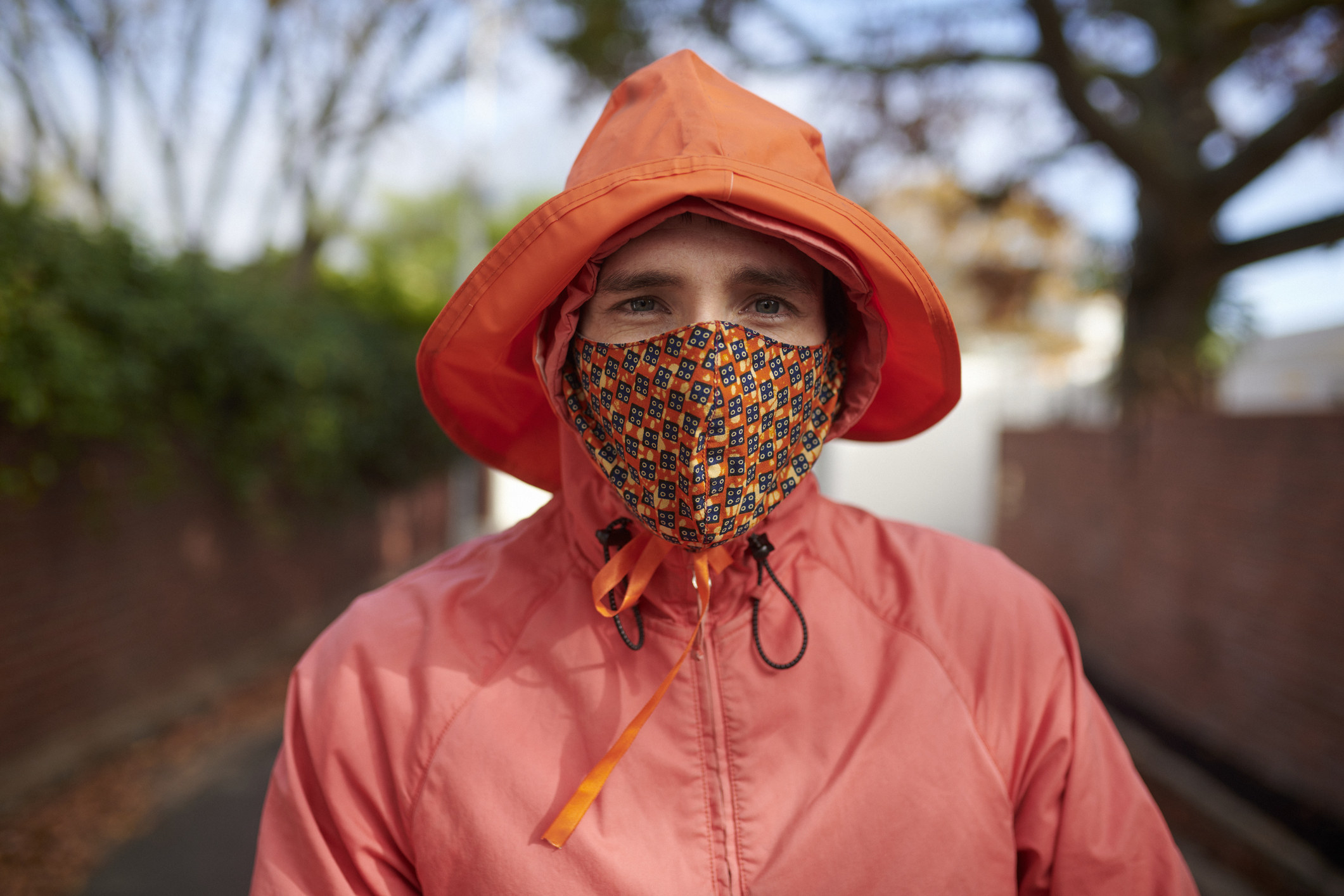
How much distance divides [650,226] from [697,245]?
0.30 ft

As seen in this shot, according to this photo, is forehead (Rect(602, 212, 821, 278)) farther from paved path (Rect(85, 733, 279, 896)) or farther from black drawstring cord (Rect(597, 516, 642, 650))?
paved path (Rect(85, 733, 279, 896))

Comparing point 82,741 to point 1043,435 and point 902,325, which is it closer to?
point 902,325

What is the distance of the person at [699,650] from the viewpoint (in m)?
1.41

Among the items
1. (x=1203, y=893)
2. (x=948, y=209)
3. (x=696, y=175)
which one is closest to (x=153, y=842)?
(x=696, y=175)

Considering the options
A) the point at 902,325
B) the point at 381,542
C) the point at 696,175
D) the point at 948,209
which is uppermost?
the point at 948,209

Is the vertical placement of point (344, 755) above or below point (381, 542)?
above

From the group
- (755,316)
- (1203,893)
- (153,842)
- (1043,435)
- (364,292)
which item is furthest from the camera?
(364,292)

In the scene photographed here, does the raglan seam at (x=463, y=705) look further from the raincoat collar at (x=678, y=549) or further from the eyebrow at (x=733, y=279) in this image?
the eyebrow at (x=733, y=279)

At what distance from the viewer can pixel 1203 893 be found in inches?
152

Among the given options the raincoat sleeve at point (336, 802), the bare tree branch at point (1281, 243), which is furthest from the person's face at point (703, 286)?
the bare tree branch at point (1281, 243)

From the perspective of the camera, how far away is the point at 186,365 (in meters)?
5.62

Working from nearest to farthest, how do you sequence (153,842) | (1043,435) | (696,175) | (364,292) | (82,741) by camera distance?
(696,175) < (153,842) < (82,741) < (1043,435) < (364,292)

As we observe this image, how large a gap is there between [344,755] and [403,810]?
14 cm

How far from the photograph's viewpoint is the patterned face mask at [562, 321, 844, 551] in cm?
147
